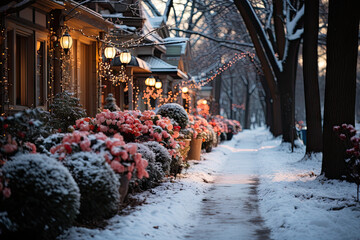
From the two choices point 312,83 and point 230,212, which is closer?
point 230,212

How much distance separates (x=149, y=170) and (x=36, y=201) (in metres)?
4.31

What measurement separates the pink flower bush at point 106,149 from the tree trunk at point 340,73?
5.59 meters

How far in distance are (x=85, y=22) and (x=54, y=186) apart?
1061 centimetres

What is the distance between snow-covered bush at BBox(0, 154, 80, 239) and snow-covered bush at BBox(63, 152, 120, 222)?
0.65 metres

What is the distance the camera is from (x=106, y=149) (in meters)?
7.23

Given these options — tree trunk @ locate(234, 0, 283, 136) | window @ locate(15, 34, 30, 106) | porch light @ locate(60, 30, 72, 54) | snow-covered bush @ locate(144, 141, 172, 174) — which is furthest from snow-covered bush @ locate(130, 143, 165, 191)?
tree trunk @ locate(234, 0, 283, 136)

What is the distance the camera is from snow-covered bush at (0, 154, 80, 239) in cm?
541

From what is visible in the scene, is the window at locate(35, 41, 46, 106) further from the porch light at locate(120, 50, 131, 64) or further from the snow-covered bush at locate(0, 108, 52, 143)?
the snow-covered bush at locate(0, 108, 52, 143)

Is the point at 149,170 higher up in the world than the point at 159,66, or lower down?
lower down

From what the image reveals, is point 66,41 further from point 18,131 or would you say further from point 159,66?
point 159,66

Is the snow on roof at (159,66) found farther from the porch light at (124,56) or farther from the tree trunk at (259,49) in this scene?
the porch light at (124,56)

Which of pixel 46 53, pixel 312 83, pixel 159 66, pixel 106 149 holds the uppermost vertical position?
pixel 159 66

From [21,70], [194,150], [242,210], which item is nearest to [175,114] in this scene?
[194,150]

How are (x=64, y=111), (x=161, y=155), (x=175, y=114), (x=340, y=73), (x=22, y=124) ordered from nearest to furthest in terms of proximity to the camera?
(x=22, y=124) → (x=161, y=155) → (x=340, y=73) → (x=64, y=111) → (x=175, y=114)
